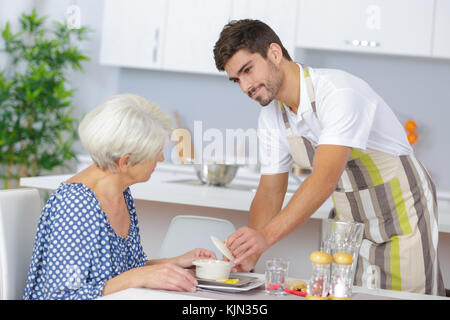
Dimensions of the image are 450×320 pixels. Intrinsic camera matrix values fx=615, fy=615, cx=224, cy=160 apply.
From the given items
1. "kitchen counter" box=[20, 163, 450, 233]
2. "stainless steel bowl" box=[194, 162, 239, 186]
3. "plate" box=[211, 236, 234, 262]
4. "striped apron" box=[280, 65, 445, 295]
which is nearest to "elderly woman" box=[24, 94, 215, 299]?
"plate" box=[211, 236, 234, 262]

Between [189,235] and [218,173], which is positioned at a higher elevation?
[218,173]

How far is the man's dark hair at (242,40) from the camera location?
74.5 inches

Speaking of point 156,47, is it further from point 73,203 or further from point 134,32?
point 73,203

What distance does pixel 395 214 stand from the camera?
7.04 feet

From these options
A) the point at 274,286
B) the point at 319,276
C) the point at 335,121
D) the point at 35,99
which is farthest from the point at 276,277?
the point at 35,99

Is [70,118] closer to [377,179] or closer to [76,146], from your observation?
[76,146]

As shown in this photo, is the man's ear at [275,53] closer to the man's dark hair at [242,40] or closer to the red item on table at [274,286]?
the man's dark hair at [242,40]

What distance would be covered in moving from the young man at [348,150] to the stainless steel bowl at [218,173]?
3.21 ft

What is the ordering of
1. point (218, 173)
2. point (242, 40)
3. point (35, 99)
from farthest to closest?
point (35, 99), point (218, 173), point (242, 40)

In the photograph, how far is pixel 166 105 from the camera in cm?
506

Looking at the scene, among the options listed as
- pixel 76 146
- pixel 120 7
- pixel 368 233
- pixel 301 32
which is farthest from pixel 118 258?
pixel 76 146

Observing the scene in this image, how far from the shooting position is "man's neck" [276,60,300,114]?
6.66ft

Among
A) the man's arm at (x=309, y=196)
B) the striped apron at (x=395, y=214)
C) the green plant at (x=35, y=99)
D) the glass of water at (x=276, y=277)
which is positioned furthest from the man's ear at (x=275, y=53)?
the green plant at (x=35, y=99)

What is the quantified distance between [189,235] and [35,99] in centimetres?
275
